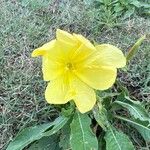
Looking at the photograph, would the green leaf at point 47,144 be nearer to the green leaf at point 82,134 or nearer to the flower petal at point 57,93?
the green leaf at point 82,134

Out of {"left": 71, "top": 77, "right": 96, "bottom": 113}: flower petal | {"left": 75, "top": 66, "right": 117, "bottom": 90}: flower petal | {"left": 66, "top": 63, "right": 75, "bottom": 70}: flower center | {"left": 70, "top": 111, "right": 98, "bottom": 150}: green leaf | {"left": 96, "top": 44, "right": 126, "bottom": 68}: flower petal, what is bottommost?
{"left": 70, "top": 111, "right": 98, "bottom": 150}: green leaf

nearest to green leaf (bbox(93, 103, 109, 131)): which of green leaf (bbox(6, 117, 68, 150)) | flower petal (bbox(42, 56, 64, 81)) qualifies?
green leaf (bbox(6, 117, 68, 150))

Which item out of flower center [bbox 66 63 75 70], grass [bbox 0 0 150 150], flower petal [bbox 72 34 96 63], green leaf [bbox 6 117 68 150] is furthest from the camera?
grass [bbox 0 0 150 150]

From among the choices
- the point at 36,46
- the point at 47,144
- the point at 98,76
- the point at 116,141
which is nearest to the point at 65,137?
the point at 47,144

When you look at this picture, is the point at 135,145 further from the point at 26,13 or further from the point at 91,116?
the point at 26,13

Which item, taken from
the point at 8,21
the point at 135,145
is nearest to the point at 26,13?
the point at 8,21

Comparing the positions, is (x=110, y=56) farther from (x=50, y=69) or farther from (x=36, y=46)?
(x=36, y=46)

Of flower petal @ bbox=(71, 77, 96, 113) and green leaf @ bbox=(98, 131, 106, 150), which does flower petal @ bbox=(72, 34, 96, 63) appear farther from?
green leaf @ bbox=(98, 131, 106, 150)
